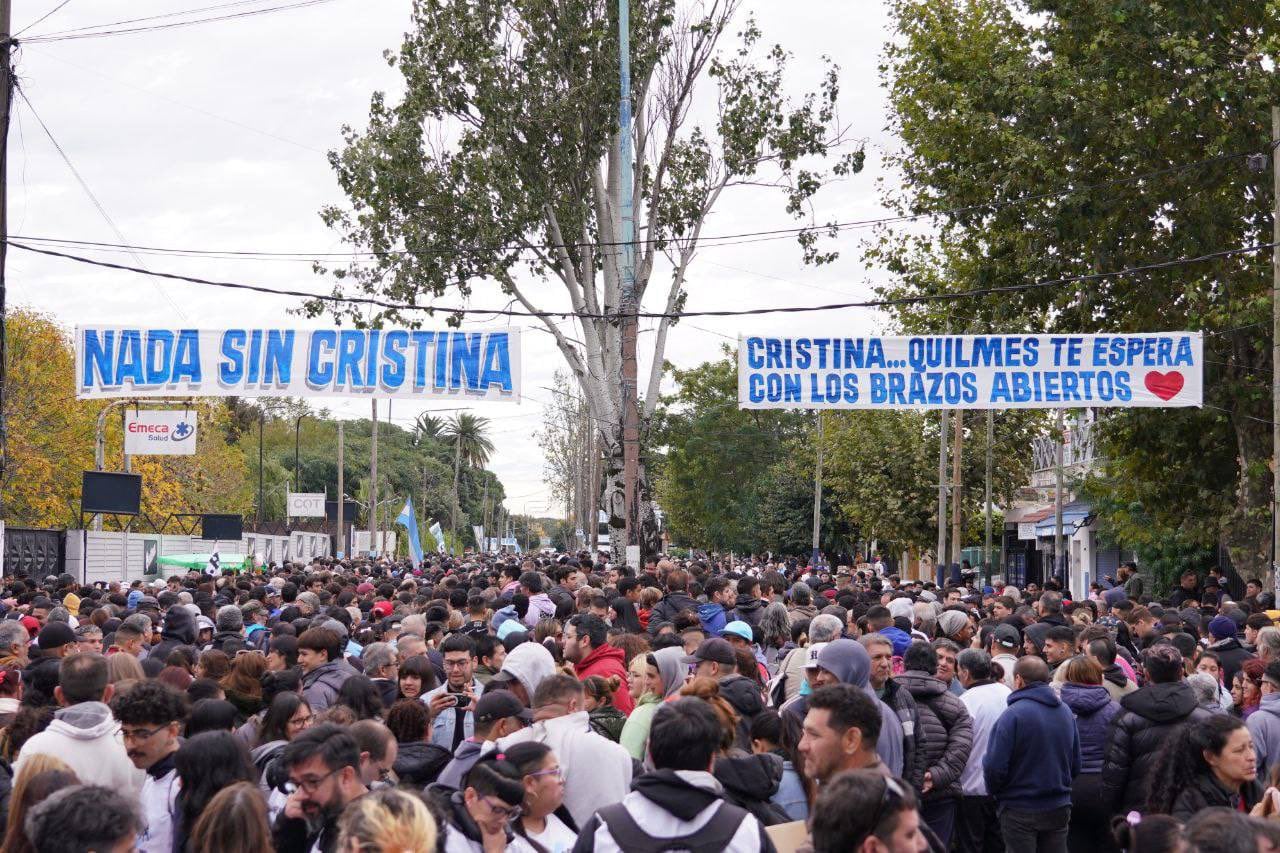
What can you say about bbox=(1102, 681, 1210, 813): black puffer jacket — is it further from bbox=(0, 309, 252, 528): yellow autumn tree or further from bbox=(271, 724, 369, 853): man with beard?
bbox=(0, 309, 252, 528): yellow autumn tree

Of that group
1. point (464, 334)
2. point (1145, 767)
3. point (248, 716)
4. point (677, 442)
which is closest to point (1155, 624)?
point (1145, 767)

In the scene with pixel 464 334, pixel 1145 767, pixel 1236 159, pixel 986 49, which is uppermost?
pixel 986 49

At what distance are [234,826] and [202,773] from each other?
899 millimetres

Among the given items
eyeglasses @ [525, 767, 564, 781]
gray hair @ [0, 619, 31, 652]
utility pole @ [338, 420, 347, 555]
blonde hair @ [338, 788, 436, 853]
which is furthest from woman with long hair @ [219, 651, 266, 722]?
utility pole @ [338, 420, 347, 555]

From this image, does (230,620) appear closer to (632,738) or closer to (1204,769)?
(632,738)

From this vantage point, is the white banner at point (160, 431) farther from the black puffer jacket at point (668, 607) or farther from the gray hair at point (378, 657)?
the gray hair at point (378, 657)

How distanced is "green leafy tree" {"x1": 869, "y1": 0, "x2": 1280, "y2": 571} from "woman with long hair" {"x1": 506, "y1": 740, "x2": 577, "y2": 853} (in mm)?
17569

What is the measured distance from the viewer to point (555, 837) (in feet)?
17.9

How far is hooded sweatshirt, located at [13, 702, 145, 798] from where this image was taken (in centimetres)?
582

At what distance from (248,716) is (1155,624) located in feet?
26.4

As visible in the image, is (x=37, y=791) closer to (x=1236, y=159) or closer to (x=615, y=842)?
(x=615, y=842)

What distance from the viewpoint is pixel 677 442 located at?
72000mm

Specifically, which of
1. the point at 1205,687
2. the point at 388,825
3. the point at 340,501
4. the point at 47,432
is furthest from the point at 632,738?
the point at 340,501

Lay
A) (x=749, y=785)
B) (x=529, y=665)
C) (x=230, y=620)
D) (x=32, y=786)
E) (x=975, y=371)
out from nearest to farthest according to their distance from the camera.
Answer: (x=32, y=786) → (x=749, y=785) → (x=529, y=665) → (x=230, y=620) → (x=975, y=371)
